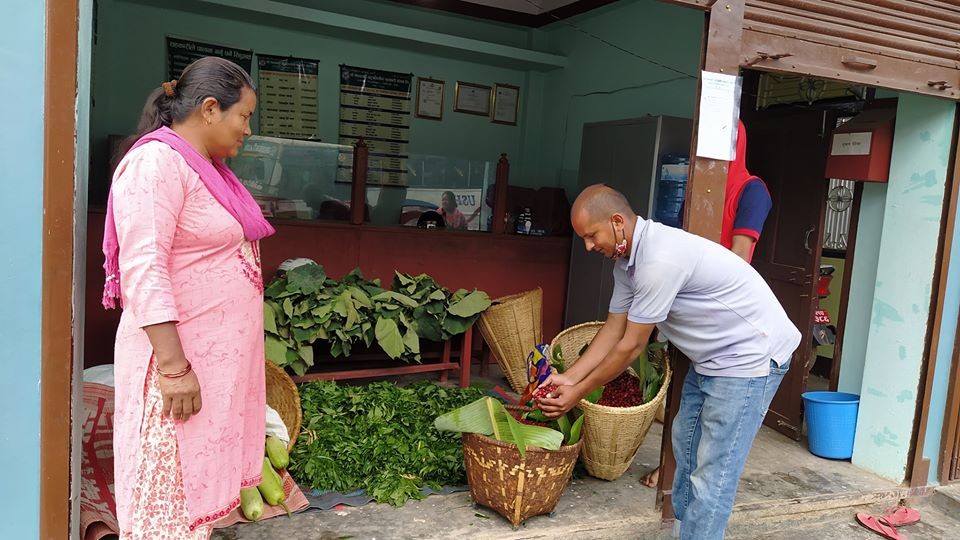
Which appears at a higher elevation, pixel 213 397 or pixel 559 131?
pixel 559 131

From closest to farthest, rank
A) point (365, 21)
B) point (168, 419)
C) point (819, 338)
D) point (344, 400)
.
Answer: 1. point (168, 419)
2. point (344, 400)
3. point (819, 338)
4. point (365, 21)

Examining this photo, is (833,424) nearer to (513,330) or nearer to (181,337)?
(513,330)

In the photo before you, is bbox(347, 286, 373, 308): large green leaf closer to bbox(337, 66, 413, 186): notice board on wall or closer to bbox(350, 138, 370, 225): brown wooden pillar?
bbox(350, 138, 370, 225): brown wooden pillar

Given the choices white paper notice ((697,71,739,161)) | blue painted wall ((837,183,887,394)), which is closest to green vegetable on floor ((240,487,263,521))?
white paper notice ((697,71,739,161))

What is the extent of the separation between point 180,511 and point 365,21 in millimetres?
6072

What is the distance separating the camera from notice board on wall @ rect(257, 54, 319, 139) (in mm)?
7688

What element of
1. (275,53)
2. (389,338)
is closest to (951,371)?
(389,338)

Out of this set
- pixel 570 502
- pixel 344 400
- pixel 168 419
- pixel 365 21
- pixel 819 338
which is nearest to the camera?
pixel 168 419

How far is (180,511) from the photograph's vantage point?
88.8 inches

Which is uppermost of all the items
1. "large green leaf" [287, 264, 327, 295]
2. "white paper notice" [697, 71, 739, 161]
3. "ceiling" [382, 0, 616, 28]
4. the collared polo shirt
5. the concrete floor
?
"ceiling" [382, 0, 616, 28]

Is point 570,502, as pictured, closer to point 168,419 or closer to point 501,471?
point 501,471

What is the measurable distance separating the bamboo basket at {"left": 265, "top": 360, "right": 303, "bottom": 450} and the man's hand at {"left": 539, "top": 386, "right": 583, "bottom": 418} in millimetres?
1386

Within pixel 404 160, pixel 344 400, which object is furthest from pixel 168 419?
pixel 404 160

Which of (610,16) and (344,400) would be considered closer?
(344,400)
